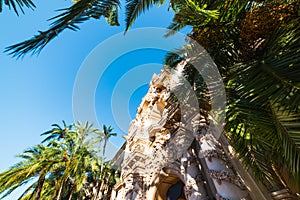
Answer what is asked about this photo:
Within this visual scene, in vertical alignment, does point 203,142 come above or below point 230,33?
below

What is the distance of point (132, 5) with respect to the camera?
171 inches

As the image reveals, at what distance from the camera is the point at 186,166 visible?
686 centimetres

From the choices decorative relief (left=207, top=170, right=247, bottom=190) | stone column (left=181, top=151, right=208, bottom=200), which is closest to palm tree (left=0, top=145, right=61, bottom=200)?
stone column (left=181, top=151, right=208, bottom=200)

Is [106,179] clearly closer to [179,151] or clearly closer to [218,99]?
[179,151]

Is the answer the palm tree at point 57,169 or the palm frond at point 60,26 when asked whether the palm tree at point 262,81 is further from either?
the palm tree at point 57,169

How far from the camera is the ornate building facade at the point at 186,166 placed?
4684 millimetres

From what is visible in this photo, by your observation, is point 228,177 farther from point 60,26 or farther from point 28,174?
point 28,174

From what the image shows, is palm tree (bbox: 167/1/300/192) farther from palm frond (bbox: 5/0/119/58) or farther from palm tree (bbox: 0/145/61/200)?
palm tree (bbox: 0/145/61/200)

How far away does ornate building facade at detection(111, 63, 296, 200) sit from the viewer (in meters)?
4.68

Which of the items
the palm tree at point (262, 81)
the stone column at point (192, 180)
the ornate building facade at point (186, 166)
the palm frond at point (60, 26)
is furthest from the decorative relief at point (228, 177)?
the palm frond at point (60, 26)

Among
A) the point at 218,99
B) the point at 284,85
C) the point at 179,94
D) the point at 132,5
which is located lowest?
the point at 284,85

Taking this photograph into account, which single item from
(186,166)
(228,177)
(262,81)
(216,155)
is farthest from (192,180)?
(262,81)

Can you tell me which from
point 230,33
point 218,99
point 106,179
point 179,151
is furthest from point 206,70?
point 106,179

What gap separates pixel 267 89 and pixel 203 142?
378cm
